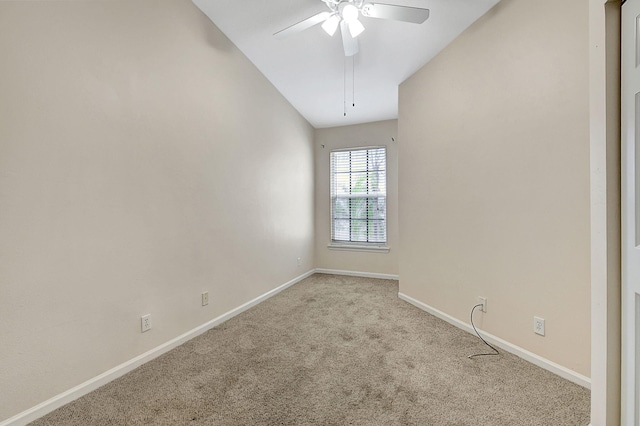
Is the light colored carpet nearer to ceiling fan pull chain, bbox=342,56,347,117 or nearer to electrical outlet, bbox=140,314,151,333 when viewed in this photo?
electrical outlet, bbox=140,314,151,333

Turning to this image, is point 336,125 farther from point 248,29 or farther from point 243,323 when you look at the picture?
point 243,323

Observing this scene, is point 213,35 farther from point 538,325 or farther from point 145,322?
point 538,325

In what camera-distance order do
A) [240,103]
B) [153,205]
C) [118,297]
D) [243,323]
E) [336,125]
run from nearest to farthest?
[118,297] → [153,205] → [243,323] → [240,103] → [336,125]

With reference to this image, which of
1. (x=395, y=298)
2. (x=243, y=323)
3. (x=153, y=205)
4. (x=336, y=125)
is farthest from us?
(x=336, y=125)

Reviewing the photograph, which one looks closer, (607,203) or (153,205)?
(607,203)

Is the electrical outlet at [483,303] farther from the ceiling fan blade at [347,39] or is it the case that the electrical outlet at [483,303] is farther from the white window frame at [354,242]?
the ceiling fan blade at [347,39]

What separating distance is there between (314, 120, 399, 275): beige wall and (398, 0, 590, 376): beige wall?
1.37 m

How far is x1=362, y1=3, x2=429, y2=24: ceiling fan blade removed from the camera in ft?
6.22

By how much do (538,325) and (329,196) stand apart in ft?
11.3

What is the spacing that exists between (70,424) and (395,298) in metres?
3.10

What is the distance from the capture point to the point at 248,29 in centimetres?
286

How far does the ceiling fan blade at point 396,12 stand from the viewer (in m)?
1.89

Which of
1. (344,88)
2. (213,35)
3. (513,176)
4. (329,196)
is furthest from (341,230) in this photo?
(213,35)

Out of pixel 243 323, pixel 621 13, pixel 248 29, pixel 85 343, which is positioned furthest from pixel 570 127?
pixel 85 343
